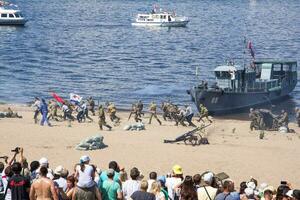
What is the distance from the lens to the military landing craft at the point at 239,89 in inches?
1702

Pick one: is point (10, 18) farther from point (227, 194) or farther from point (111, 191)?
point (227, 194)

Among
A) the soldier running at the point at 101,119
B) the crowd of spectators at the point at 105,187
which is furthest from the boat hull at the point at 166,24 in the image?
the crowd of spectators at the point at 105,187

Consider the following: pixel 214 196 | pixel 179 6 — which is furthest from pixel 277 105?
pixel 179 6

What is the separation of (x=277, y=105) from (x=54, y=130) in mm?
22231

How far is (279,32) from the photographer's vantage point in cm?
11262

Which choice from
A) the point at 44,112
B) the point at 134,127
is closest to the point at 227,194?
the point at 134,127

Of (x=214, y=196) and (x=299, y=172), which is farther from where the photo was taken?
(x=299, y=172)

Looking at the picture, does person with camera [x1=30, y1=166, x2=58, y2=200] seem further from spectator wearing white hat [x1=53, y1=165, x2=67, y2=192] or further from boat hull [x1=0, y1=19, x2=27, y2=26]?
boat hull [x1=0, y1=19, x2=27, y2=26]

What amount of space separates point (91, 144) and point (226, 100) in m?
18.2

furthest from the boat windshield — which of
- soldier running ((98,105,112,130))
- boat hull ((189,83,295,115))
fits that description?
soldier running ((98,105,112,130))

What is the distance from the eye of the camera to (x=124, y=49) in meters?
89.4

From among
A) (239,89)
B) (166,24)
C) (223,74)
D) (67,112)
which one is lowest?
(67,112)

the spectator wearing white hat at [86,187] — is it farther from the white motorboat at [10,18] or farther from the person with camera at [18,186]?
the white motorboat at [10,18]

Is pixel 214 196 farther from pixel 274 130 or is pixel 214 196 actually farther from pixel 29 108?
pixel 29 108
